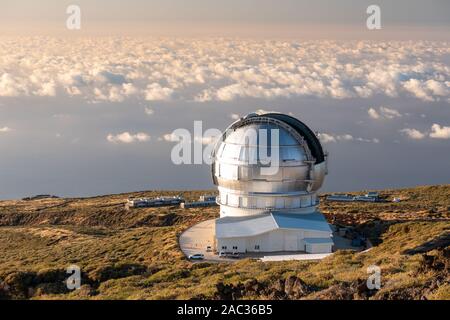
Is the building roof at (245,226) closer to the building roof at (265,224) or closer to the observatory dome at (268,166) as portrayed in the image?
the building roof at (265,224)

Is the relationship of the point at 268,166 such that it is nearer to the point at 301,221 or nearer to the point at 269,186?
the point at 269,186

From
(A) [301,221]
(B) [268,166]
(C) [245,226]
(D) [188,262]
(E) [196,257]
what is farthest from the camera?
(B) [268,166]

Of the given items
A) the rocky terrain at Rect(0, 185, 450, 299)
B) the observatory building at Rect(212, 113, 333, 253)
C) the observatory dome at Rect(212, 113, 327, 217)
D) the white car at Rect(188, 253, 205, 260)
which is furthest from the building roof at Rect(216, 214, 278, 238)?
the rocky terrain at Rect(0, 185, 450, 299)

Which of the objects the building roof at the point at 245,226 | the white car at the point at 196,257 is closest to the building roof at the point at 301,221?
the building roof at the point at 245,226

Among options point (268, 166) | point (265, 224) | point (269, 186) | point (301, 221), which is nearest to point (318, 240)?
point (301, 221)

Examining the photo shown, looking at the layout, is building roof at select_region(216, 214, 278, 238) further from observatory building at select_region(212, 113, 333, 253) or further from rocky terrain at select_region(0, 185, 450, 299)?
rocky terrain at select_region(0, 185, 450, 299)

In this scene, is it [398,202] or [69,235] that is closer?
[69,235]
